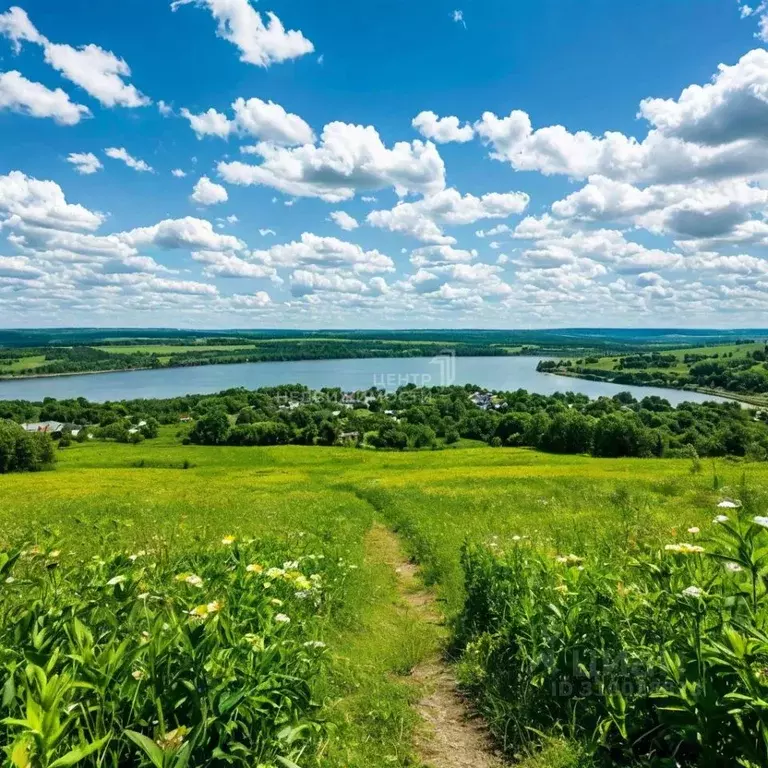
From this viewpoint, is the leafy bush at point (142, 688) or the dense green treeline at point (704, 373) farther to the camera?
the dense green treeline at point (704, 373)

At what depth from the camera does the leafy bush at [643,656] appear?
2193 mm

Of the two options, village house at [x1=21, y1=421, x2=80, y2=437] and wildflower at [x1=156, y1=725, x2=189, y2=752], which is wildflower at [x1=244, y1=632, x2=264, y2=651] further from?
village house at [x1=21, y1=421, x2=80, y2=437]

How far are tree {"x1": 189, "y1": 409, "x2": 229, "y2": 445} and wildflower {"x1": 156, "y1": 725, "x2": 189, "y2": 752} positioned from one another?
85.4 meters

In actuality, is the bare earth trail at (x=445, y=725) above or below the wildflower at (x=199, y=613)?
below

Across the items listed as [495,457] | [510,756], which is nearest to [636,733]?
[510,756]

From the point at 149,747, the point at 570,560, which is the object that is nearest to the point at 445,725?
the point at 570,560

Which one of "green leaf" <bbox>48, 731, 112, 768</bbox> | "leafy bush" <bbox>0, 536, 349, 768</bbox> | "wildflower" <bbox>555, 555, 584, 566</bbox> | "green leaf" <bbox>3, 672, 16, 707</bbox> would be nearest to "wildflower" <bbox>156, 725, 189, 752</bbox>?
"leafy bush" <bbox>0, 536, 349, 768</bbox>

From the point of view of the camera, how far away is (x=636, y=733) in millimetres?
2834

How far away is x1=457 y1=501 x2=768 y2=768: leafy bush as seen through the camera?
2193mm

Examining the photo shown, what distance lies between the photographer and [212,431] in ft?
275

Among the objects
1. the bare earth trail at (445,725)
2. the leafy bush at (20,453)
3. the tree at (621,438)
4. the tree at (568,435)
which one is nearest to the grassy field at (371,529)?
the bare earth trail at (445,725)

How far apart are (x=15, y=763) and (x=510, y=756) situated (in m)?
3.34

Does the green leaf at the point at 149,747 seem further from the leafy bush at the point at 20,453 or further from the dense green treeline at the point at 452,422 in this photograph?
the leafy bush at the point at 20,453

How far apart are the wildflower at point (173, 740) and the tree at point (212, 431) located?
85.4m
